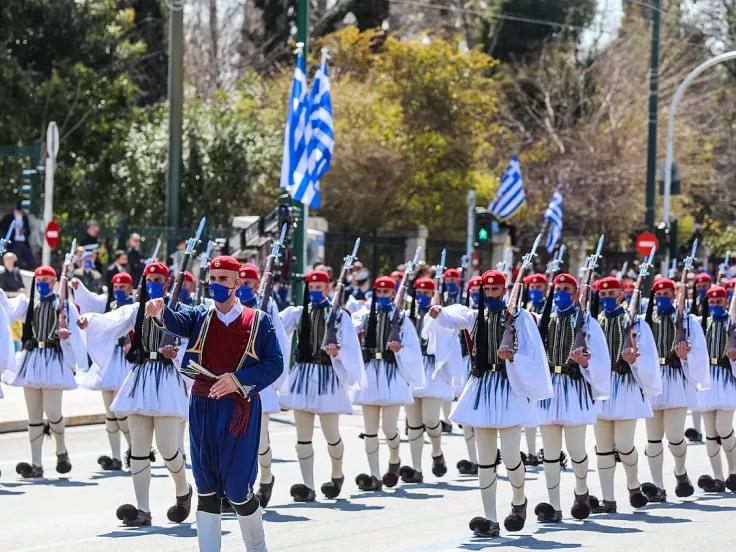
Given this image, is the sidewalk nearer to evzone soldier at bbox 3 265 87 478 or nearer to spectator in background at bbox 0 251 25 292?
spectator in background at bbox 0 251 25 292

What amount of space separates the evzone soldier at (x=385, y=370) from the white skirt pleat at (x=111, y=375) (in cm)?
237

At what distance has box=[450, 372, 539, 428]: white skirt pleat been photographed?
10.7 meters

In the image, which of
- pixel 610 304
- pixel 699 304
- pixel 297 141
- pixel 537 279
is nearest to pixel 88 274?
pixel 297 141

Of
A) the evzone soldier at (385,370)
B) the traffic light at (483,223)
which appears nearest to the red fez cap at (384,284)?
the evzone soldier at (385,370)

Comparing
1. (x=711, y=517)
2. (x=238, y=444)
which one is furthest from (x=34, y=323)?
(x=711, y=517)

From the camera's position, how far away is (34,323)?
45.3 feet

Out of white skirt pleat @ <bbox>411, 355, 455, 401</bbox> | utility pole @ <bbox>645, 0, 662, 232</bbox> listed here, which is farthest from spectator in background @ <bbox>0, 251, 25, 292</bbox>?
utility pole @ <bbox>645, 0, 662, 232</bbox>

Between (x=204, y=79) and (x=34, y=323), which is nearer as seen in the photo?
(x=34, y=323)

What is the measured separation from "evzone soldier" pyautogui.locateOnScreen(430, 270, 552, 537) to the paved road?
1.15 feet

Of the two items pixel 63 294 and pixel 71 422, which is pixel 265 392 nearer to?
pixel 63 294

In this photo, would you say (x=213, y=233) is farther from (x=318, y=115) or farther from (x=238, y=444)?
(x=238, y=444)

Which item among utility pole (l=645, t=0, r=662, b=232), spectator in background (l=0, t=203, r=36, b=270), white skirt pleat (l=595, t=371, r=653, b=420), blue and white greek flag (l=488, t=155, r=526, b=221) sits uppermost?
utility pole (l=645, t=0, r=662, b=232)

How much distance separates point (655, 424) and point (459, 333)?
246 cm

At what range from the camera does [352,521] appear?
37.1ft
